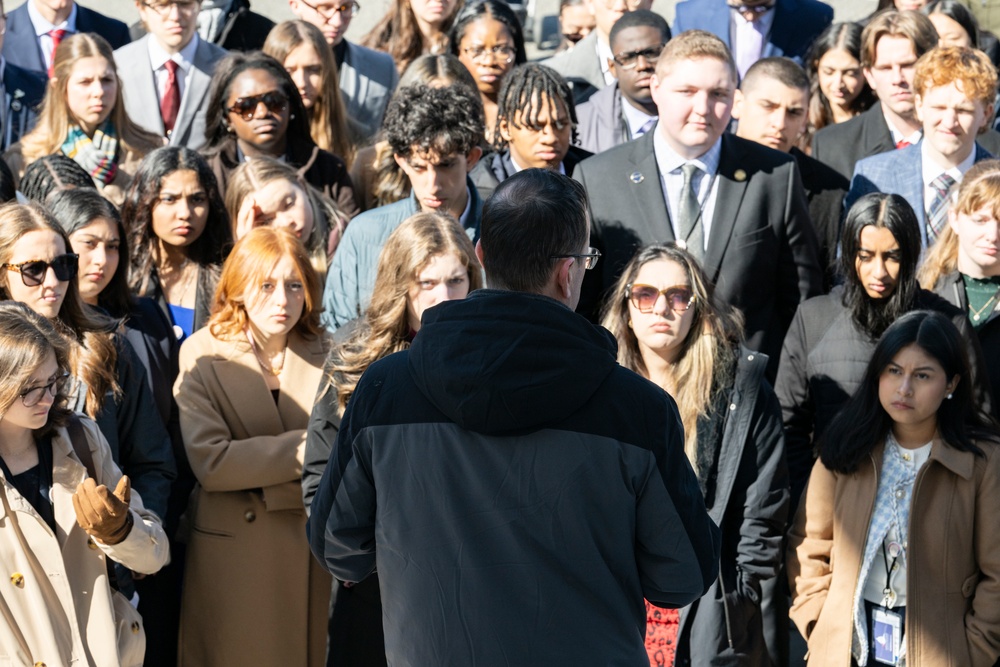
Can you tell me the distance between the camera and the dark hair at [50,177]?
5.27 metres

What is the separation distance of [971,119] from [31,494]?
415 cm

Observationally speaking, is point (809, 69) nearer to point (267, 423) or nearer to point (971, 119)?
point (971, 119)

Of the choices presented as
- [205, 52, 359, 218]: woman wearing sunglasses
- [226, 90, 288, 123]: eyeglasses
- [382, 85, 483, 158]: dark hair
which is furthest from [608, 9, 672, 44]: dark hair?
[226, 90, 288, 123]: eyeglasses

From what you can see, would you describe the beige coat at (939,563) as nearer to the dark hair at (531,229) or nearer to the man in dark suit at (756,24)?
the dark hair at (531,229)

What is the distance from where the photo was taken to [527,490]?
2547 millimetres

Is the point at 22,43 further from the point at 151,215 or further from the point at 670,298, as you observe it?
the point at 670,298

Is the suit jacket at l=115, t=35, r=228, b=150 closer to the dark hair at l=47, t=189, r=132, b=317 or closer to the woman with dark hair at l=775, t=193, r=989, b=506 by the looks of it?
the dark hair at l=47, t=189, r=132, b=317

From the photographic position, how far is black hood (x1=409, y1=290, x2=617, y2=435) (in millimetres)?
2516

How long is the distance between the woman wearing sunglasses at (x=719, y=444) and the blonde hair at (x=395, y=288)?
2.13 ft

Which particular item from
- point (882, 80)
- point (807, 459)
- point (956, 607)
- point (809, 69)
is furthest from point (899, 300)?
point (809, 69)

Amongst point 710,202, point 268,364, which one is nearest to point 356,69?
point 710,202

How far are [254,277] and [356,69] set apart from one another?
290 cm

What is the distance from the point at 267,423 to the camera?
4660mm

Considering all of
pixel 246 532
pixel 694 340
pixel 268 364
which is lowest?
pixel 246 532
